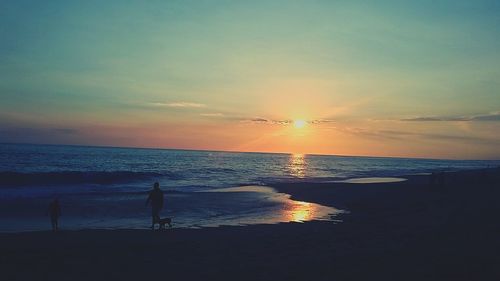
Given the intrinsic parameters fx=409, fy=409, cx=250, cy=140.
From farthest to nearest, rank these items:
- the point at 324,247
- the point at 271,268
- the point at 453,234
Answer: the point at 453,234 < the point at 324,247 < the point at 271,268

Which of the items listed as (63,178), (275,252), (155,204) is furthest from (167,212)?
(63,178)

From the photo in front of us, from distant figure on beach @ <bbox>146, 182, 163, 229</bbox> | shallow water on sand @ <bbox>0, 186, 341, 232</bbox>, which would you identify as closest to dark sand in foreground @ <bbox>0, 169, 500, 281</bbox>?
distant figure on beach @ <bbox>146, 182, 163, 229</bbox>

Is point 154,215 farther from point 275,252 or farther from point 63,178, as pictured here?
point 63,178

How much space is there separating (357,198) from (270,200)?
251 inches

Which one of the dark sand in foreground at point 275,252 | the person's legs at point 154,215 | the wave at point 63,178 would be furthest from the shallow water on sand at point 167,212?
the wave at point 63,178

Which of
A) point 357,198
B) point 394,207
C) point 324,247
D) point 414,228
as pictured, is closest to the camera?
point 324,247

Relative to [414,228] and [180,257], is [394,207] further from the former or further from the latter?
[180,257]

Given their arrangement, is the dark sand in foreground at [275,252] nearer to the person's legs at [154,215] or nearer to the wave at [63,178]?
the person's legs at [154,215]

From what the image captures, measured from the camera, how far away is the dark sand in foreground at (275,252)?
9289mm

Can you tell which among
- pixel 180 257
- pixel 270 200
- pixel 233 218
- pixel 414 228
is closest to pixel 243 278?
pixel 180 257

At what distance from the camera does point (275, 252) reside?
11664 millimetres

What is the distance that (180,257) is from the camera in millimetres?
11195

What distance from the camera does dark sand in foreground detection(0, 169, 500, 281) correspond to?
366 inches

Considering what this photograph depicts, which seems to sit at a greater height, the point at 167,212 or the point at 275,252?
the point at 275,252
